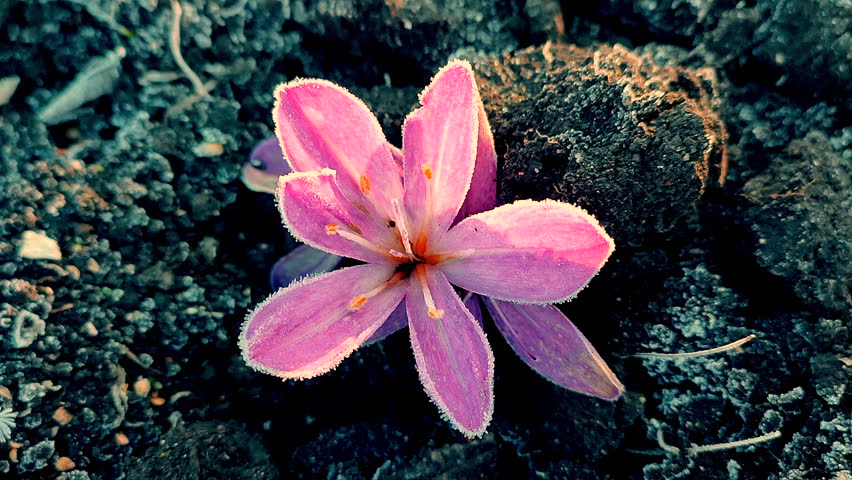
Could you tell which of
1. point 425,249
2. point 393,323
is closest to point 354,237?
point 425,249

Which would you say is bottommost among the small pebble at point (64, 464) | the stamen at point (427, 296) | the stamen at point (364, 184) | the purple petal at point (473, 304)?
the small pebble at point (64, 464)

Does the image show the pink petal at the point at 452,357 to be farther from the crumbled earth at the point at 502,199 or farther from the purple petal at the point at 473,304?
the crumbled earth at the point at 502,199

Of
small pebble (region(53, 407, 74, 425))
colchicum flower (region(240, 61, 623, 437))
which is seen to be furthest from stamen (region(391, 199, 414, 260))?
small pebble (region(53, 407, 74, 425))

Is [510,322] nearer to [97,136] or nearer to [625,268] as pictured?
[625,268]

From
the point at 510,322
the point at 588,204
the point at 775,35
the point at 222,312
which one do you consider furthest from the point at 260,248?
the point at 775,35

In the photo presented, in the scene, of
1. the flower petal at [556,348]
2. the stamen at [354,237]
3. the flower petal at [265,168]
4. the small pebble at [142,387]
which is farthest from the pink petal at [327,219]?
the small pebble at [142,387]

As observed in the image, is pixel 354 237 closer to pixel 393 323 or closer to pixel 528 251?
pixel 393 323
